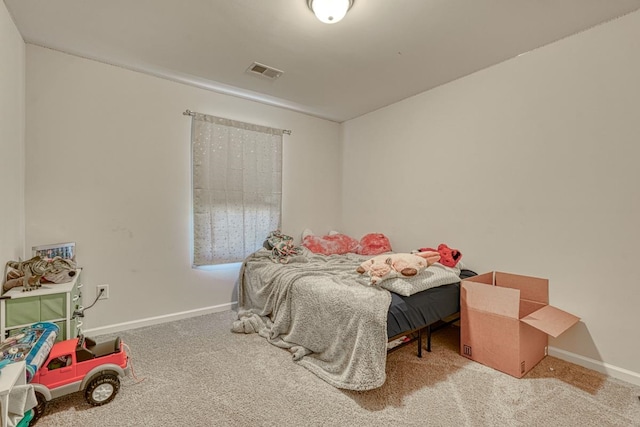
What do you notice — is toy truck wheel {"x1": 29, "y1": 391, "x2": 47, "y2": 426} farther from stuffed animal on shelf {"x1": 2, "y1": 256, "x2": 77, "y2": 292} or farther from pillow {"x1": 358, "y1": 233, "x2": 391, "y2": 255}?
pillow {"x1": 358, "y1": 233, "x2": 391, "y2": 255}

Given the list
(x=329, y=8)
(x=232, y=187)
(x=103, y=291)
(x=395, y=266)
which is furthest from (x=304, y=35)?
(x=103, y=291)

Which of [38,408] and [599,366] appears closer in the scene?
[38,408]

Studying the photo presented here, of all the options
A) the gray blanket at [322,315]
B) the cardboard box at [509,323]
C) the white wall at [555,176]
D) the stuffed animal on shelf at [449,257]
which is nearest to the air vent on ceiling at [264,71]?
the white wall at [555,176]

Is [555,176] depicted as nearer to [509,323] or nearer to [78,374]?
[509,323]

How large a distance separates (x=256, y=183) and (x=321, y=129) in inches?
50.6

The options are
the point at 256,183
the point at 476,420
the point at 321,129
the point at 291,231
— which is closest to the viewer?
the point at 476,420

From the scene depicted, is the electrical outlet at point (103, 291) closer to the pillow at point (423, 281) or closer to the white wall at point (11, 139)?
the white wall at point (11, 139)

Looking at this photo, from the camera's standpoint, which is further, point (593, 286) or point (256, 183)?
point (256, 183)

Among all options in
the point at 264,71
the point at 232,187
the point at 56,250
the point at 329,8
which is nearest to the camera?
the point at 329,8

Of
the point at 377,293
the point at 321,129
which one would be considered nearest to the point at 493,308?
the point at 377,293

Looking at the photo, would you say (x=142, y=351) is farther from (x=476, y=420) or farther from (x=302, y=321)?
(x=476, y=420)

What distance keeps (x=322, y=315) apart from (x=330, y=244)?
1525 mm

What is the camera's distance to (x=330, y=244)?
11.5ft

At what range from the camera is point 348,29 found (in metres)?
2.01
